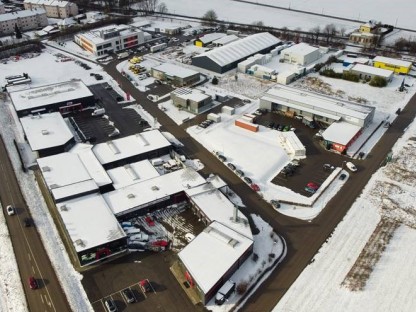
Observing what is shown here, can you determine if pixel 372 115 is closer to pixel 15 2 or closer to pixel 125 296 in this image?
pixel 125 296

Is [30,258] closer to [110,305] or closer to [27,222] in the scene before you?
[27,222]

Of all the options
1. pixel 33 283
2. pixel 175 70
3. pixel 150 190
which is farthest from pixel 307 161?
pixel 175 70

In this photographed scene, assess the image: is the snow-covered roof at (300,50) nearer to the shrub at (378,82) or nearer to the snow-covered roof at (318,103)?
the shrub at (378,82)

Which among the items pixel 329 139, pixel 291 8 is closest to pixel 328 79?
pixel 329 139

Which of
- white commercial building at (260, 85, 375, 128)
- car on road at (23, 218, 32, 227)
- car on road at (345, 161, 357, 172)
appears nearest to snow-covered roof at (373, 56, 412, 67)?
white commercial building at (260, 85, 375, 128)

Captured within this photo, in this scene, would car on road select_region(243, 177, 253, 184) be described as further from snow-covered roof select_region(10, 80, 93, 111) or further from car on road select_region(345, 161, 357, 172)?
snow-covered roof select_region(10, 80, 93, 111)
